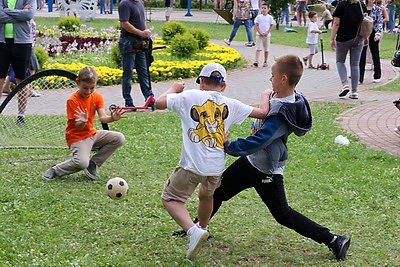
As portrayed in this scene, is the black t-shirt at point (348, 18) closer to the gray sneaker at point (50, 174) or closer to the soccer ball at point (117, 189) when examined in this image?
the gray sneaker at point (50, 174)

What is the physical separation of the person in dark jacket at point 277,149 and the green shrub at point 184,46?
36.5ft

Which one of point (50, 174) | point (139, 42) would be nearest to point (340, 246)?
point (50, 174)

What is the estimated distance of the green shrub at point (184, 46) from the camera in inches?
627

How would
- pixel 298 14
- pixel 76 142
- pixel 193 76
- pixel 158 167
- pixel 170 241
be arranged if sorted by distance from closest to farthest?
pixel 170 241 < pixel 76 142 < pixel 158 167 < pixel 193 76 < pixel 298 14

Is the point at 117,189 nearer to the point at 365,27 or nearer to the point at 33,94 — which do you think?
the point at 33,94

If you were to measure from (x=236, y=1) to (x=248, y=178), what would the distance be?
17.4 m

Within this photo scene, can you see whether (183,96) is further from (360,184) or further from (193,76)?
(193,76)

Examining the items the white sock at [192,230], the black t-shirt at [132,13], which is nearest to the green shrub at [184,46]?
the black t-shirt at [132,13]

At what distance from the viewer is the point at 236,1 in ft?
71.2

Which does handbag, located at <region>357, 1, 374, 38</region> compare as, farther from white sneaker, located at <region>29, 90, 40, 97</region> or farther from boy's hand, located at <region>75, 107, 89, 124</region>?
boy's hand, located at <region>75, 107, 89, 124</region>

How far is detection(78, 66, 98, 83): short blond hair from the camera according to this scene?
629cm

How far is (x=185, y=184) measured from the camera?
15.6 ft

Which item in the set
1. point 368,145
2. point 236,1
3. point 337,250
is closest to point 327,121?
point 368,145

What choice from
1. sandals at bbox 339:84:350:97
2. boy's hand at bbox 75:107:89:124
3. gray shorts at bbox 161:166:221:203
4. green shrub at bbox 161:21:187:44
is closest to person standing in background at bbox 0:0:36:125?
boy's hand at bbox 75:107:89:124
